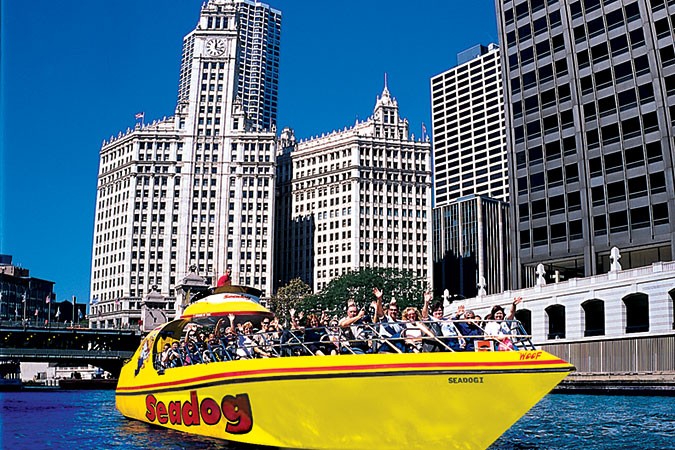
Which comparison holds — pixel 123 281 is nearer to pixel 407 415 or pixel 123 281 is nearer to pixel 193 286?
pixel 193 286

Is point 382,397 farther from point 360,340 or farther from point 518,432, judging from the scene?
point 518,432

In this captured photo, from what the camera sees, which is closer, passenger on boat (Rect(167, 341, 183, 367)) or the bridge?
passenger on boat (Rect(167, 341, 183, 367))

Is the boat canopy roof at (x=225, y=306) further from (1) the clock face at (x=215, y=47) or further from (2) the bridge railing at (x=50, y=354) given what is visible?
(1) the clock face at (x=215, y=47)

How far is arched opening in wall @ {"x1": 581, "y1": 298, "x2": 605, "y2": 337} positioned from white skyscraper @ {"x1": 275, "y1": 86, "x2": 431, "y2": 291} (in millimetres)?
95141

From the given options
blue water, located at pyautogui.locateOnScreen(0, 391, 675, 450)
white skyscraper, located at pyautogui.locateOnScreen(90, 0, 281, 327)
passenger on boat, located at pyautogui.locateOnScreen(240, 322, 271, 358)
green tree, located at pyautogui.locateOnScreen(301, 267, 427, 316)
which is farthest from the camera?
white skyscraper, located at pyautogui.locateOnScreen(90, 0, 281, 327)

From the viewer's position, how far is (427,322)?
53.0ft

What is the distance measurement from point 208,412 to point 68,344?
11549cm

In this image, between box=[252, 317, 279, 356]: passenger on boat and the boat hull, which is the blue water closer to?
the boat hull

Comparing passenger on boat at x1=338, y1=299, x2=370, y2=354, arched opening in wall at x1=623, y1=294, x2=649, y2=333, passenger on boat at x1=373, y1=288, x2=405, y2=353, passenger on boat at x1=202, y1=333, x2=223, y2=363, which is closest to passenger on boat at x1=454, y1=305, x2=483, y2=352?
passenger on boat at x1=373, y1=288, x2=405, y2=353

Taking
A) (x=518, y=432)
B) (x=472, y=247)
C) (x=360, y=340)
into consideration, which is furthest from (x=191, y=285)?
(x=360, y=340)

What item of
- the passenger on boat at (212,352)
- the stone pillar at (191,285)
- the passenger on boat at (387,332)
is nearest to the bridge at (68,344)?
the stone pillar at (191,285)

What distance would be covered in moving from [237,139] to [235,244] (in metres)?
23.2

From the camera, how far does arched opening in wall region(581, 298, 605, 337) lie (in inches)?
2375

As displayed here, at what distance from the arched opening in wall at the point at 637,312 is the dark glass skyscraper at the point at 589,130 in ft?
21.8
